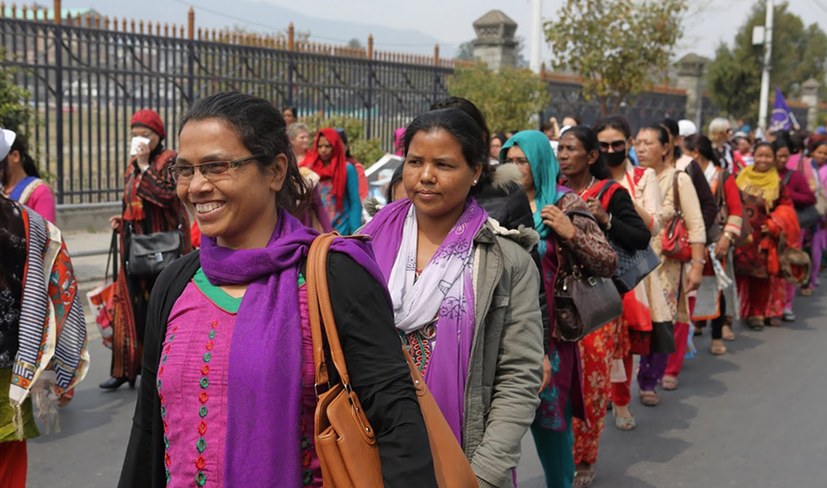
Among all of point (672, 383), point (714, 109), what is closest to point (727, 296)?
point (672, 383)

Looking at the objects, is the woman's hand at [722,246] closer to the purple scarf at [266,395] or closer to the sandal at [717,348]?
the sandal at [717,348]

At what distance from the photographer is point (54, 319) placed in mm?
3811

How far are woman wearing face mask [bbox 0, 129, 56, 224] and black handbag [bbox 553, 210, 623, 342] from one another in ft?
9.69

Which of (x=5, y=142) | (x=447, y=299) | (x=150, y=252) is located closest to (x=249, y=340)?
(x=447, y=299)

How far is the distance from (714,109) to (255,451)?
32434 millimetres

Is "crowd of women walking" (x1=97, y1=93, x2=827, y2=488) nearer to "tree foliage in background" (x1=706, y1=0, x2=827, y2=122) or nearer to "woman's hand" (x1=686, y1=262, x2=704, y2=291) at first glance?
"woman's hand" (x1=686, y1=262, x2=704, y2=291)

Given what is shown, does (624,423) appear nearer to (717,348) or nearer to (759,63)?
(717,348)

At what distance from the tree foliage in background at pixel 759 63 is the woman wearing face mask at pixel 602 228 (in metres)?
29.8

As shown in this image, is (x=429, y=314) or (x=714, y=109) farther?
(x=714, y=109)

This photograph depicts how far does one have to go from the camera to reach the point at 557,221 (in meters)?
4.12

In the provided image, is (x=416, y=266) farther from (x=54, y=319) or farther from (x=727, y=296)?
(x=727, y=296)

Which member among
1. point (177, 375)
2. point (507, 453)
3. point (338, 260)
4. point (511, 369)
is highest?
point (338, 260)

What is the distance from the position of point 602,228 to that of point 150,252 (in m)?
3.05

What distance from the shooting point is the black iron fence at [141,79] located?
39.6 ft
